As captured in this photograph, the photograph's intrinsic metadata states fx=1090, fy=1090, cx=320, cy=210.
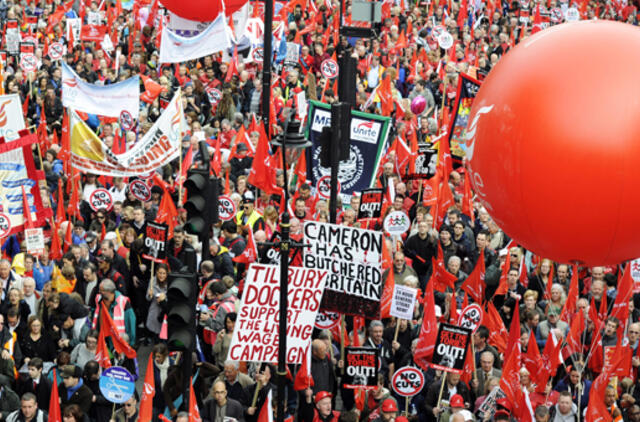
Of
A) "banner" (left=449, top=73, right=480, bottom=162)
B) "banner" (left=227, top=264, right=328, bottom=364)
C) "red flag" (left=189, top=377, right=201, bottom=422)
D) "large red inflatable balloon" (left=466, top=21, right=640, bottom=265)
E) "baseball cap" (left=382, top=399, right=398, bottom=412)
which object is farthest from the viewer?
"banner" (left=449, top=73, right=480, bottom=162)

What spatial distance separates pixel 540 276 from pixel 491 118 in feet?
24.9

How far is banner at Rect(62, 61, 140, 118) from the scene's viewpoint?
61.7 feet

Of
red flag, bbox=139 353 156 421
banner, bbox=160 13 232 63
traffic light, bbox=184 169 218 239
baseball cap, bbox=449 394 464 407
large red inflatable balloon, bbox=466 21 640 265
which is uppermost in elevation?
large red inflatable balloon, bbox=466 21 640 265

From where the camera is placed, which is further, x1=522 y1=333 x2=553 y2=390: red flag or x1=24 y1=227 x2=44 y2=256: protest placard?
x1=24 y1=227 x2=44 y2=256: protest placard

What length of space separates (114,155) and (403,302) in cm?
563

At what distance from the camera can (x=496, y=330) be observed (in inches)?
520

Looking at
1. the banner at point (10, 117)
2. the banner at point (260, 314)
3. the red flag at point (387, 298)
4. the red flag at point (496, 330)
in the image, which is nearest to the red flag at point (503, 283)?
the red flag at point (496, 330)

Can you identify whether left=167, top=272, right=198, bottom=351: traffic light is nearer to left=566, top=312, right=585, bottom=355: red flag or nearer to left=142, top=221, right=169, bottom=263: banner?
left=142, top=221, right=169, bottom=263: banner

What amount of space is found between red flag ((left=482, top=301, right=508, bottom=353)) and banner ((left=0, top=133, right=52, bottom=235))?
6.18 meters

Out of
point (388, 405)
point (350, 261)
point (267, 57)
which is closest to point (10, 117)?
point (267, 57)

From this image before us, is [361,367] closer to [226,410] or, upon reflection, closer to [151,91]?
[226,410]

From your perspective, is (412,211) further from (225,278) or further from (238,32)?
(238,32)

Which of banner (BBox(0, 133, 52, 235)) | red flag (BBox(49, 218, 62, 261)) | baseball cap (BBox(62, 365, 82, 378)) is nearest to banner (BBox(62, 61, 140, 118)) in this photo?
banner (BBox(0, 133, 52, 235))

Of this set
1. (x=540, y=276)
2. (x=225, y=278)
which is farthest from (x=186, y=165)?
(x=540, y=276)
